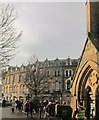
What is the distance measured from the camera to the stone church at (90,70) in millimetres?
30625

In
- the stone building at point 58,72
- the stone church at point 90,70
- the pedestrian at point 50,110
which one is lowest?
the pedestrian at point 50,110

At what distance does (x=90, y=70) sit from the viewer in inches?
1251

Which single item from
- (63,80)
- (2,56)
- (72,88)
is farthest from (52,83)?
(2,56)

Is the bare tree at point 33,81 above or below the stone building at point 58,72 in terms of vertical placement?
below

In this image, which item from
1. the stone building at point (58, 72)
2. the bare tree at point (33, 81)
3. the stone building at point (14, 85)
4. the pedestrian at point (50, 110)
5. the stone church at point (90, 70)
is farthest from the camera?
the stone building at point (14, 85)

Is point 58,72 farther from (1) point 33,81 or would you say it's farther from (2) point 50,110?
(2) point 50,110

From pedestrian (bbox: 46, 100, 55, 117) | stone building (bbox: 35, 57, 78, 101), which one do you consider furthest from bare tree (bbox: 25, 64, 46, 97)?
stone building (bbox: 35, 57, 78, 101)

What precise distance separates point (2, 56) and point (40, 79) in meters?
38.0

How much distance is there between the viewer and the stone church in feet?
100

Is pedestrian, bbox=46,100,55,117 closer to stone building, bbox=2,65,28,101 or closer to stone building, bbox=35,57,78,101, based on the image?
stone building, bbox=35,57,78,101

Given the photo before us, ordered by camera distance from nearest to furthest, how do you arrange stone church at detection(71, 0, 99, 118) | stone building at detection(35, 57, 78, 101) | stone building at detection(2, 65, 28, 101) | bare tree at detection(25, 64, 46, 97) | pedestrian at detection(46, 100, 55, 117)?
pedestrian at detection(46, 100, 55, 117) < stone church at detection(71, 0, 99, 118) < bare tree at detection(25, 64, 46, 97) < stone building at detection(35, 57, 78, 101) < stone building at detection(2, 65, 28, 101)

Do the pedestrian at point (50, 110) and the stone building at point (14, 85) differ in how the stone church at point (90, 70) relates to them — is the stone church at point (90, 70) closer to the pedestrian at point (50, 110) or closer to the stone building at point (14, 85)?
the pedestrian at point (50, 110)

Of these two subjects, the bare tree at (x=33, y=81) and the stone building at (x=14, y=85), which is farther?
the stone building at (x=14, y=85)

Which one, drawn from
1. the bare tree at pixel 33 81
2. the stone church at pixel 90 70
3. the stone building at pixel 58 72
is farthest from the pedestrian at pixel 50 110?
the stone building at pixel 58 72
